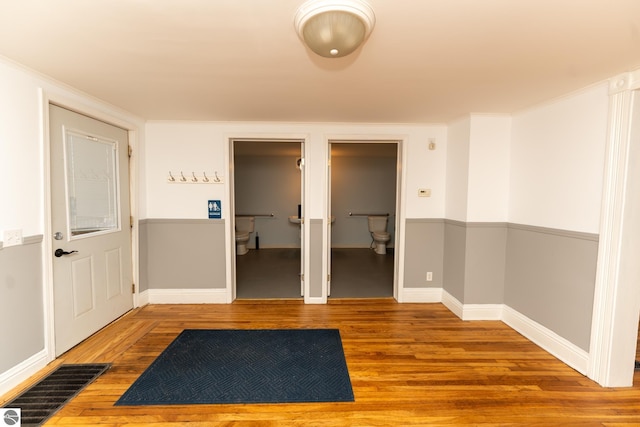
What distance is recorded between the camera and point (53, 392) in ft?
6.24

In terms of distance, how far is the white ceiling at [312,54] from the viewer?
4.38ft

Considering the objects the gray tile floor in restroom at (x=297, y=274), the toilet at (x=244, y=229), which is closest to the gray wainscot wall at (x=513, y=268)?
the gray tile floor in restroom at (x=297, y=274)

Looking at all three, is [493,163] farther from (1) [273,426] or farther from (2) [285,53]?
(1) [273,426]

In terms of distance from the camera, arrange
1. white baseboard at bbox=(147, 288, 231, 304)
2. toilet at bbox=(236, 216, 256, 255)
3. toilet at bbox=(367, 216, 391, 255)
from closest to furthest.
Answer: white baseboard at bbox=(147, 288, 231, 304) → toilet at bbox=(236, 216, 256, 255) → toilet at bbox=(367, 216, 391, 255)

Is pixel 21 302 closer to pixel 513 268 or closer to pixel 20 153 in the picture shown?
pixel 20 153

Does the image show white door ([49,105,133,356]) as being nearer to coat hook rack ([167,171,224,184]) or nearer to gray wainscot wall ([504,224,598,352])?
coat hook rack ([167,171,224,184])

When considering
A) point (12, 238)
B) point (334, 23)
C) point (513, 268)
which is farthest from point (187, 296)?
point (513, 268)

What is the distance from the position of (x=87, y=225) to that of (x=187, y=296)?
1378 millimetres

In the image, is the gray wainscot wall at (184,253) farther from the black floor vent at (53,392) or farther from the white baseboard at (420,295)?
the white baseboard at (420,295)

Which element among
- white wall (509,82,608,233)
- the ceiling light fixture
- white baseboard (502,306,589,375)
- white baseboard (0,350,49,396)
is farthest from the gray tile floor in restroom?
the ceiling light fixture

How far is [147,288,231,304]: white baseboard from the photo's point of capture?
137 inches

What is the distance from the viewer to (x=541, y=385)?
2.04 m

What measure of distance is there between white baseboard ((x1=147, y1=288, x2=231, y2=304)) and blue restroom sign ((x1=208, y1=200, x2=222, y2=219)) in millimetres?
923

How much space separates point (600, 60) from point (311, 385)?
2.86 meters
